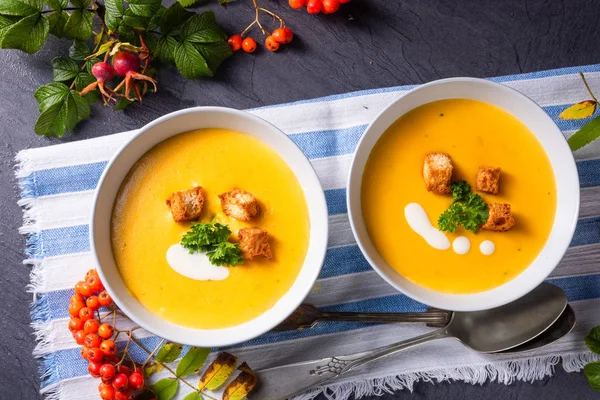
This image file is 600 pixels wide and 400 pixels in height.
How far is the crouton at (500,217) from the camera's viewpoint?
1945mm

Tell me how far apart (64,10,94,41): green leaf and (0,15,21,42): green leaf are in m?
0.18

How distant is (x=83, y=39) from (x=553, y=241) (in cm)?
194

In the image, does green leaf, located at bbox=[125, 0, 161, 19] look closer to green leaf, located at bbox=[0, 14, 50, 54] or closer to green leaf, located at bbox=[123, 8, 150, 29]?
green leaf, located at bbox=[123, 8, 150, 29]

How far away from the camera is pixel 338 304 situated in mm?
2312

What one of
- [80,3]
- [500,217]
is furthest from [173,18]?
[500,217]

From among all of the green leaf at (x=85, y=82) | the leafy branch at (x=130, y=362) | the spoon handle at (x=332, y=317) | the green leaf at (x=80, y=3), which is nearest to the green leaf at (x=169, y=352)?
the leafy branch at (x=130, y=362)

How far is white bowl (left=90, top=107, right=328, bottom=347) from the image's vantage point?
193cm

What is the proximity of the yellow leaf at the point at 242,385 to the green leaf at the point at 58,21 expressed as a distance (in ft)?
4.88

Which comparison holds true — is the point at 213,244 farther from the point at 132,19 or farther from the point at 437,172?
the point at 132,19

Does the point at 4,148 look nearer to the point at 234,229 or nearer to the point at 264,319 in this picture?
the point at 234,229

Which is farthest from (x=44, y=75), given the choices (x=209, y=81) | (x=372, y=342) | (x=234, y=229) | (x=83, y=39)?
(x=372, y=342)

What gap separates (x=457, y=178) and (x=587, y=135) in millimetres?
543

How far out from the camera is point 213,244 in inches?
76.1

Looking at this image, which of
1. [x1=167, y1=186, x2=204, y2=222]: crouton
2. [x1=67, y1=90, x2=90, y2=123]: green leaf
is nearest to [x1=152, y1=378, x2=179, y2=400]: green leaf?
[x1=167, y1=186, x2=204, y2=222]: crouton
